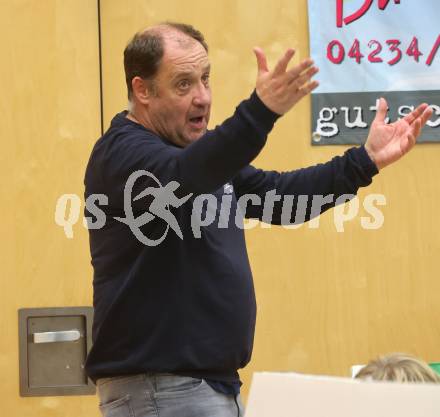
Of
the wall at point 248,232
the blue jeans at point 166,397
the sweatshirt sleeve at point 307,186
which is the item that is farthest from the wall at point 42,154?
the blue jeans at point 166,397

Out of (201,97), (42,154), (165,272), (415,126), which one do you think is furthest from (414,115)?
(42,154)

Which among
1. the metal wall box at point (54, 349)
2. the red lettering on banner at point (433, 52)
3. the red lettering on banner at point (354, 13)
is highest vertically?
the red lettering on banner at point (354, 13)

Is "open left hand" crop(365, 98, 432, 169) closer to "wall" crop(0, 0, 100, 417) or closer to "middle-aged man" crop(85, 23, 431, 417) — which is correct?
"middle-aged man" crop(85, 23, 431, 417)

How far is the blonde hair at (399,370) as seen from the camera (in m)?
1.59

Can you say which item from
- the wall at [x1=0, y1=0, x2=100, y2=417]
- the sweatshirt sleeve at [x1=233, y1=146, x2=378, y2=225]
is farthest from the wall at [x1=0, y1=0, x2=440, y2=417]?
the sweatshirt sleeve at [x1=233, y1=146, x2=378, y2=225]

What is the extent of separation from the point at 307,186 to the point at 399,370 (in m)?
0.82

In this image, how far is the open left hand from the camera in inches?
85.5

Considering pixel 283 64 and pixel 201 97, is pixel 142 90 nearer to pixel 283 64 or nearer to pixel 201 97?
pixel 201 97

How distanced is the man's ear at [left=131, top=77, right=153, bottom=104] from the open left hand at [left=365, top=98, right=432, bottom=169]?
1.76 ft

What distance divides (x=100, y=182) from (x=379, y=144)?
2.18 ft

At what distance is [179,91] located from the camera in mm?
2166

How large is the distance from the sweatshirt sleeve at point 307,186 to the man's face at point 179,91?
0.98 feet

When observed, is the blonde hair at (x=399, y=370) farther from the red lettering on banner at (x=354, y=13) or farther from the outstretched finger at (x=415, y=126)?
the red lettering on banner at (x=354, y=13)

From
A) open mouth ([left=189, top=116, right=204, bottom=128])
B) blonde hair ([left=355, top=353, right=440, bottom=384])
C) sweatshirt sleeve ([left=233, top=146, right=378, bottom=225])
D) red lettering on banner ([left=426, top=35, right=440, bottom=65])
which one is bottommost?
blonde hair ([left=355, top=353, right=440, bottom=384])
